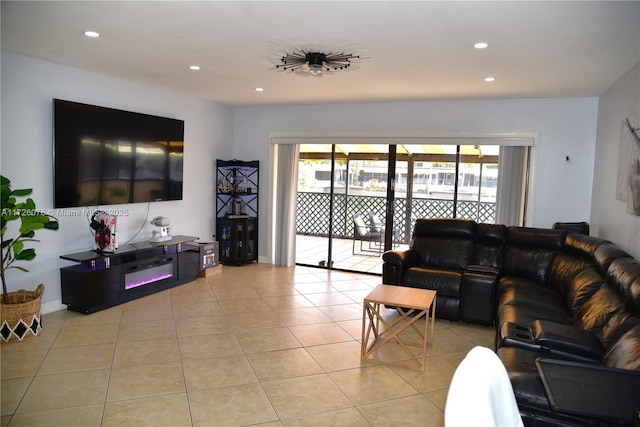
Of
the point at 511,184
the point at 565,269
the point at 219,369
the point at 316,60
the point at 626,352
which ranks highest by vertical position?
the point at 316,60

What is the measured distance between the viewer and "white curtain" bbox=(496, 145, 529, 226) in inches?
216

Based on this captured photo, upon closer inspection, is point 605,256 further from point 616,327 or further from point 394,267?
point 394,267

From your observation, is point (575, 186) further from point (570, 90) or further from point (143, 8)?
point (143, 8)

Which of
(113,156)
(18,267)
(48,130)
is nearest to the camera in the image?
(18,267)

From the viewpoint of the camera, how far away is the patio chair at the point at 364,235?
21.8 feet

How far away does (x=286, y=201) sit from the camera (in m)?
6.64

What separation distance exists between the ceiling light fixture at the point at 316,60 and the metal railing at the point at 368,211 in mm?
2895

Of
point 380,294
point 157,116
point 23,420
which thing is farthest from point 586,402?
point 157,116

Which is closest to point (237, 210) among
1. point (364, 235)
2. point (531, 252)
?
point (364, 235)

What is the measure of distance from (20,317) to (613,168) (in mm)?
5441

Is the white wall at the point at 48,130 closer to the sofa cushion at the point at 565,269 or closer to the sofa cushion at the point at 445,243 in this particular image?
the sofa cushion at the point at 445,243

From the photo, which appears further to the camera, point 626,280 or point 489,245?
point 489,245

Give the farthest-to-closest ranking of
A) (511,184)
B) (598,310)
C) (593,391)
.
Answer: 1. (511,184)
2. (598,310)
3. (593,391)

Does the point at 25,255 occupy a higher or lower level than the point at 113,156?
lower
